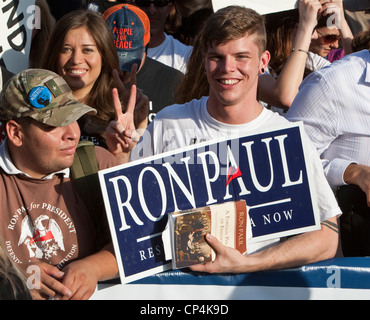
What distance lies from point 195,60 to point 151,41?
Answer: 84cm

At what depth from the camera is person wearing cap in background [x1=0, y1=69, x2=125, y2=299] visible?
9.23 ft

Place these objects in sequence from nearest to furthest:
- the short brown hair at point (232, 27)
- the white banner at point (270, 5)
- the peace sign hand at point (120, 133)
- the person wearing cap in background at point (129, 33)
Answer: the short brown hair at point (232, 27)
the peace sign hand at point (120, 133)
the person wearing cap in background at point (129, 33)
the white banner at point (270, 5)

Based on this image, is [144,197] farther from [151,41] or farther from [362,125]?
[151,41]

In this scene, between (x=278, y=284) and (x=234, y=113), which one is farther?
(x=234, y=113)

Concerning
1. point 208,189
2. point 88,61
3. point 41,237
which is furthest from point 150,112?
point 41,237

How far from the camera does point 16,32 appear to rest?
13.3 feet

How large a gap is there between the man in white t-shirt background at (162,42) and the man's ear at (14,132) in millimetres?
1715

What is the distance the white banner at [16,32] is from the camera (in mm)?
4004

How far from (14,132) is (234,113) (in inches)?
37.8

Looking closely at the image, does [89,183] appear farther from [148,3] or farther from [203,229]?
[148,3]

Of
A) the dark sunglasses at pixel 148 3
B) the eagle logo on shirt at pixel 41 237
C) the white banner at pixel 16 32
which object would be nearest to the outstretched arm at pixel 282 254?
the eagle logo on shirt at pixel 41 237

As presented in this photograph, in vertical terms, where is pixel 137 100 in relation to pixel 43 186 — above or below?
above

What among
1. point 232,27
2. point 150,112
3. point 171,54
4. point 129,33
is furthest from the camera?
point 171,54

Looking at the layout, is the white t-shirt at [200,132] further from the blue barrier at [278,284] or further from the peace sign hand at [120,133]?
the blue barrier at [278,284]
